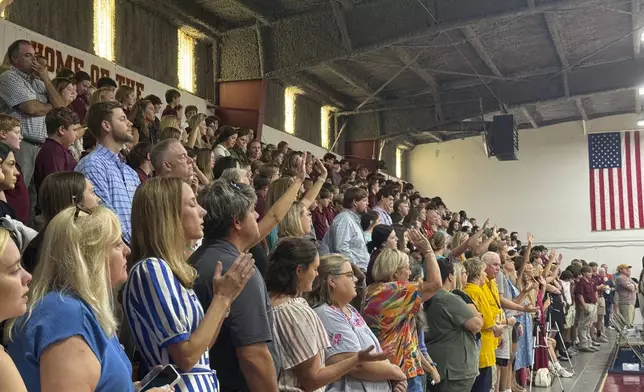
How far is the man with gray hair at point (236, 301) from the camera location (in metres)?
3.04

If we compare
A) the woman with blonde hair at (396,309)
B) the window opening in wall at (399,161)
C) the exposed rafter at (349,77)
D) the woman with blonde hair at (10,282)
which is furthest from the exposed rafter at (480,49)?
the woman with blonde hair at (10,282)

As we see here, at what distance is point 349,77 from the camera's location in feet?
58.2

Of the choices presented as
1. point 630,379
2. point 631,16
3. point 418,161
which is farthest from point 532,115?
point 630,379

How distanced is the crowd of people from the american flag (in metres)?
16.7

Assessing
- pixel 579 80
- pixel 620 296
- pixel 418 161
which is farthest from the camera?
pixel 418 161

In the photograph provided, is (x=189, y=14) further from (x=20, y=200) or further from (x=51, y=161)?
(x=20, y=200)

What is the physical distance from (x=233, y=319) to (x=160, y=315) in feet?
1.53

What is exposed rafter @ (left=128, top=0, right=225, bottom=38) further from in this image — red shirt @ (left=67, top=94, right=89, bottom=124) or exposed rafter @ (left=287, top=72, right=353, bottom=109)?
red shirt @ (left=67, top=94, right=89, bottom=124)

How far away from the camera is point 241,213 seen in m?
3.35

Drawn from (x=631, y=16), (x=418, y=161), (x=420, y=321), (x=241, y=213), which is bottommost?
(x=420, y=321)

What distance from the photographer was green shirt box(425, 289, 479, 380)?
6.71 m

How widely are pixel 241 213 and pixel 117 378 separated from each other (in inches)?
48.8

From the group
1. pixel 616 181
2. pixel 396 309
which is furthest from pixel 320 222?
pixel 616 181

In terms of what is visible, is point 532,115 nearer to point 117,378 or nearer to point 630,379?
point 630,379
